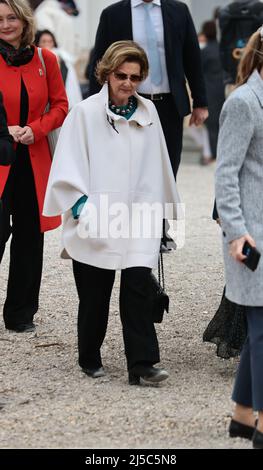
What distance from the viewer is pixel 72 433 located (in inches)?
212

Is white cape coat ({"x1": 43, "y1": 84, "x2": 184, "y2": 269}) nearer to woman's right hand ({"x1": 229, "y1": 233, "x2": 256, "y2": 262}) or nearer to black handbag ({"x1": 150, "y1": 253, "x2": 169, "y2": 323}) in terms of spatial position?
black handbag ({"x1": 150, "y1": 253, "x2": 169, "y2": 323})

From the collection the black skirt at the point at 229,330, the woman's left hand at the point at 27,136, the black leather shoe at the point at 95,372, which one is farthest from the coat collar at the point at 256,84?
the woman's left hand at the point at 27,136

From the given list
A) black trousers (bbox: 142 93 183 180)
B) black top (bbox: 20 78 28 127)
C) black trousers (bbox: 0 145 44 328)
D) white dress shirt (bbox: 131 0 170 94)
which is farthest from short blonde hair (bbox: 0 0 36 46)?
black trousers (bbox: 142 93 183 180)

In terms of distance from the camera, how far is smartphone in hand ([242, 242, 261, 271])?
4930mm

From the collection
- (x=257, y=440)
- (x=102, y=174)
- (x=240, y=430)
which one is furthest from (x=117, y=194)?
(x=257, y=440)

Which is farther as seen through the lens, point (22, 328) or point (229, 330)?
point (22, 328)

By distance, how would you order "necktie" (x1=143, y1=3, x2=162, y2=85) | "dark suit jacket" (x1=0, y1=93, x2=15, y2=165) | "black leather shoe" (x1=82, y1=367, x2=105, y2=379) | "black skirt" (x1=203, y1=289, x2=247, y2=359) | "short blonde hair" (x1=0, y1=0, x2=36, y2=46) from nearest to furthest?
"dark suit jacket" (x1=0, y1=93, x2=15, y2=165)
"black leather shoe" (x1=82, y1=367, x2=105, y2=379)
"black skirt" (x1=203, y1=289, x2=247, y2=359)
"short blonde hair" (x1=0, y1=0, x2=36, y2=46)
"necktie" (x1=143, y1=3, x2=162, y2=85)

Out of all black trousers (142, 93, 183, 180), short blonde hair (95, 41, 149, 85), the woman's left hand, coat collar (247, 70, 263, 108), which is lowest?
black trousers (142, 93, 183, 180)

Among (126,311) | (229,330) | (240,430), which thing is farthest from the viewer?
(229,330)

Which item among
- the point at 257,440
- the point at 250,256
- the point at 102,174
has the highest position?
the point at 250,256

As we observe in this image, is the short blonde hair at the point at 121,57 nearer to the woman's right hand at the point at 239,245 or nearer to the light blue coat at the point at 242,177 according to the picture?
the light blue coat at the point at 242,177

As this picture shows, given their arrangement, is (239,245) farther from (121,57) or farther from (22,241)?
(22,241)

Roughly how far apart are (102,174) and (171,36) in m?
1.99

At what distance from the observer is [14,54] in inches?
268
